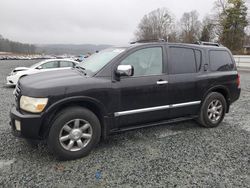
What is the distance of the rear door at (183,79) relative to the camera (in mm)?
4082

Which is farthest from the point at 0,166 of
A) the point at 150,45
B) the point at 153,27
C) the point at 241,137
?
the point at 153,27

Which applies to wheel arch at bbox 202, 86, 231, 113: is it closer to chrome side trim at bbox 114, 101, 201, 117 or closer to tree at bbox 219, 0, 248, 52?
chrome side trim at bbox 114, 101, 201, 117

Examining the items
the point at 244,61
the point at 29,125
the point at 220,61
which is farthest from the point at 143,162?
the point at 244,61

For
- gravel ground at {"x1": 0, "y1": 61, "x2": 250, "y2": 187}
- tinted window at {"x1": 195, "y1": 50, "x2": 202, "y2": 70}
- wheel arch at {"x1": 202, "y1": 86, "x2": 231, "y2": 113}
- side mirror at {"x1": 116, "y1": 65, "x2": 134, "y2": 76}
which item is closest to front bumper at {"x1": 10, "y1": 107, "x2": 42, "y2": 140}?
gravel ground at {"x1": 0, "y1": 61, "x2": 250, "y2": 187}

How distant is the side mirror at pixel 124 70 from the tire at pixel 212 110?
195 centimetres

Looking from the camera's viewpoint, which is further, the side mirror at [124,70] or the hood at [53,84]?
the side mirror at [124,70]

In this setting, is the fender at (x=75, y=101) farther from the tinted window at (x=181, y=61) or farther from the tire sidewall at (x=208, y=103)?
the tire sidewall at (x=208, y=103)

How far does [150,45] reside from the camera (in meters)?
3.98

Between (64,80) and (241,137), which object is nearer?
(64,80)

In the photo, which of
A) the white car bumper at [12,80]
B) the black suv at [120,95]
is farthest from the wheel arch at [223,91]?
the white car bumper at [12,80]

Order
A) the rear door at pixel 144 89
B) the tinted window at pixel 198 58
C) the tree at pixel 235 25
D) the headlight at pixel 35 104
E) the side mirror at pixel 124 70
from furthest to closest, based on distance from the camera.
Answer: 1. the tree at pixel 235 25
2. the tinted window at pixel 198 58
3. the rear door at pixel 144 89
4. the side mirror at pixel 124 70
5. the headlight at pixel 35 104

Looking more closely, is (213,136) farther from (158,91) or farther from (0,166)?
(0,166)

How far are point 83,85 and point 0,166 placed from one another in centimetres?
165

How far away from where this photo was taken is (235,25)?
39719mm
